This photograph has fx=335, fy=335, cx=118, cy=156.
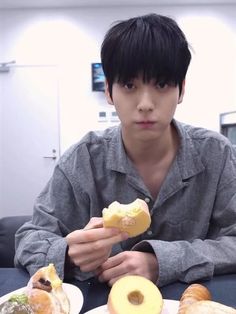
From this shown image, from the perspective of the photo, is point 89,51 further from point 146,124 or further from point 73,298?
point 73,298

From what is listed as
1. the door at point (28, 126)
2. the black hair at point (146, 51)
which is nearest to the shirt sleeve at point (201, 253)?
the black hair at point (146, 51)

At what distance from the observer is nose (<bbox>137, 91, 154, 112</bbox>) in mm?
695

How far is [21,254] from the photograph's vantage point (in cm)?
74

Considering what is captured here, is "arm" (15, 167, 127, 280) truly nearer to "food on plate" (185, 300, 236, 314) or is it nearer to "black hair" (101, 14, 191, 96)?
"food on plate" (185, 300, 236, 314)

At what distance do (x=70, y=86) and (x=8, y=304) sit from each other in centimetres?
384

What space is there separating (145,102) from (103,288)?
0.38 meters

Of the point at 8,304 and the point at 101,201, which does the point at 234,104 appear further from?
the point at 8,304

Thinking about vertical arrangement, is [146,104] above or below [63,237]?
above

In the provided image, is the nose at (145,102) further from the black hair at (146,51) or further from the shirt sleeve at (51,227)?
the shirt sleeve at (51,227)

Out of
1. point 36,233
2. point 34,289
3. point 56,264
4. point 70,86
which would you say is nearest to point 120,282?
point 34,289

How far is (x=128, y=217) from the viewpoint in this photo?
1.83 ft

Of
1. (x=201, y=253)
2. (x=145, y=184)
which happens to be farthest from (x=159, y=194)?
(x=201, y=253)

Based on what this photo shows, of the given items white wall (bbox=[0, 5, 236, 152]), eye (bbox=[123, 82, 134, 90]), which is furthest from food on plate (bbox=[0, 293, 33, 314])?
white wall (bbox=[0, 5, 236, 152])

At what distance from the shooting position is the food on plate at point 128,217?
0.56 m
